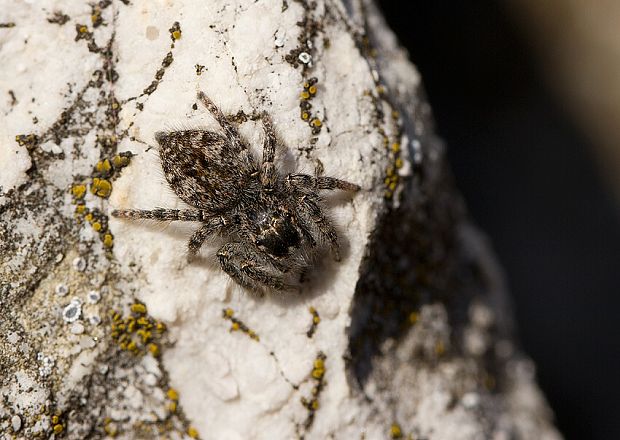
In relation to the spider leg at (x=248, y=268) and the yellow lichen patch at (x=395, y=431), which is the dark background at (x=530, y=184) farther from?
the spider leg at (x=248, y=268)

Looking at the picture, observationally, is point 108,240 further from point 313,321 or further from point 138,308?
point 313,321

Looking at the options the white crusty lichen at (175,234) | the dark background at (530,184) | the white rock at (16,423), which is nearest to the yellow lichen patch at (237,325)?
the white crusty lichen at (175,234)

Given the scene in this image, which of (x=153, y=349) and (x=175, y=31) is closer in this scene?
(x=175, y=31)

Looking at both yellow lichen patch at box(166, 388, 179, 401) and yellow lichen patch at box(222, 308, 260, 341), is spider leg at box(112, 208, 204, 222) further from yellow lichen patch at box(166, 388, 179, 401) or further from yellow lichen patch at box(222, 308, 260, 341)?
yellow lichen patch at box(166, 388, 179, 401)

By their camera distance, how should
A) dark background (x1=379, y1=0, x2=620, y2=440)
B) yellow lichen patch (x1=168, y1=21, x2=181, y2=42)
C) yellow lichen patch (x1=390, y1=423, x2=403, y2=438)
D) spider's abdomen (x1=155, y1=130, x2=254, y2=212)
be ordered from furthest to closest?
dark background (x1=379, y1=0, x2=620, y2=440) < yellow lichen patch (x1=390, y1=423, x2=403, y2=438) < yellow lichen patch (x1=168, y1=21, x2=181, y2=42) < spider's abdomen (x1=155, y1=130, x2=254, y2=212)

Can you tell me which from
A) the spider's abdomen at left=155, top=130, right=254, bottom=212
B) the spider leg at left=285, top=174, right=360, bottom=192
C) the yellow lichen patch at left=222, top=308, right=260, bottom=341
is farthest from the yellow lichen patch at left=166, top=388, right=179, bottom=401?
the spider leg at left=285, top=174, right=360, bottom=192

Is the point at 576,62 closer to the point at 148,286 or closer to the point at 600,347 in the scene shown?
the point at 600,347

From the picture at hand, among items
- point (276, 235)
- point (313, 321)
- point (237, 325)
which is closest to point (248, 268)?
point (276, 235)
